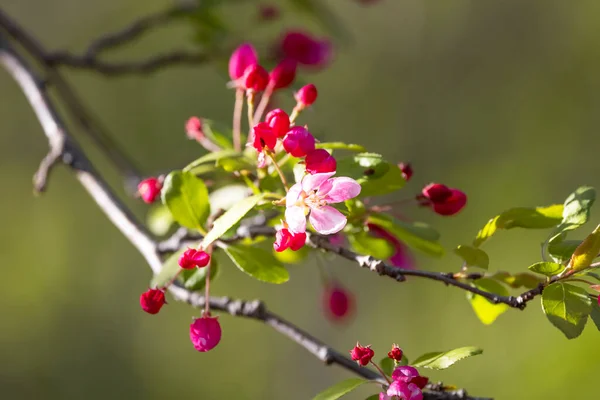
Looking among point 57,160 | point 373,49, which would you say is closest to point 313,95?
point 57,160

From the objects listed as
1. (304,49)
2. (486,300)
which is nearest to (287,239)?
(486,300)

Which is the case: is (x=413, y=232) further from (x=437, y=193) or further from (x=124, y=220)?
(x=124, y=220)

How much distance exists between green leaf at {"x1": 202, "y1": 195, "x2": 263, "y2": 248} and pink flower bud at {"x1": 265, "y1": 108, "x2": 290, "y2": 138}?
60mm

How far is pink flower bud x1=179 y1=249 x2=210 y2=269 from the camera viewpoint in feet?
1.90

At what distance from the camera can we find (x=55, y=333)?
107 inches

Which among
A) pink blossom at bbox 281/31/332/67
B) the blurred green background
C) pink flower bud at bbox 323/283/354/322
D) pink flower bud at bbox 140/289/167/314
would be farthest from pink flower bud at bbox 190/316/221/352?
the blurred green background

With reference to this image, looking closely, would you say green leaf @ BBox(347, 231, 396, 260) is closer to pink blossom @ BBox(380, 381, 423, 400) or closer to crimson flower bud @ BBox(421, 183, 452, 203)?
crimson flower bud @ BBox(421, 183, 452, 203)

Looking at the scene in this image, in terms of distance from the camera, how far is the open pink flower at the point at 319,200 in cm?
54

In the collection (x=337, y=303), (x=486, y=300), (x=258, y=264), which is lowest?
(x=337, y=303)

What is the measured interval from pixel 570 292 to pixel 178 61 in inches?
33.1

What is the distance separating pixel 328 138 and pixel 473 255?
5.86 ft

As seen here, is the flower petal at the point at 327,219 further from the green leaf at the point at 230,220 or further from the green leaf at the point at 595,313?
the green leaf at the point at 595,313

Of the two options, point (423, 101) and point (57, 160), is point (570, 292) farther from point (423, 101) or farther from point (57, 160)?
point (423, 101)

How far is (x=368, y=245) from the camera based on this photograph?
69cm
